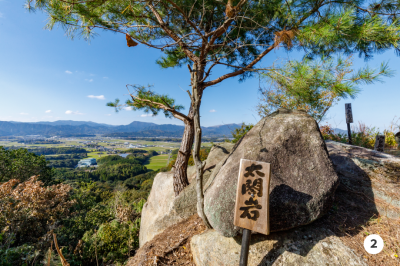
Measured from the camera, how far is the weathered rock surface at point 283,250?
191cm

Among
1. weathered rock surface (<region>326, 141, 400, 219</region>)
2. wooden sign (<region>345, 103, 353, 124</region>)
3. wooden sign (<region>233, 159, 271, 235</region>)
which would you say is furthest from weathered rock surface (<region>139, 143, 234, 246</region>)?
wooden sign (<region>345, 103, 353, 124</region>)

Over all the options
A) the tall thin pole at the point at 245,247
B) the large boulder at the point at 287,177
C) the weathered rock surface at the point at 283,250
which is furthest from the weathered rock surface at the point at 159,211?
the tall thin pole at the point at 245,247

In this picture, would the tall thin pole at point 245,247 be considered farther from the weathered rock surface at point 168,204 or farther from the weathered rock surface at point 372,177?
the weathered rock surface at point 372,177

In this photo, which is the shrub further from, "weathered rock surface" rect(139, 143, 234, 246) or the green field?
the green field

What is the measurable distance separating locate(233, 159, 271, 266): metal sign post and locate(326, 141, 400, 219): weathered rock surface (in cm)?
205

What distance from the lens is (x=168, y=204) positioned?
391 cm

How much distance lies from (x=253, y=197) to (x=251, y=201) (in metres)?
0.05

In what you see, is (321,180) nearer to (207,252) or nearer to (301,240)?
(301,240)

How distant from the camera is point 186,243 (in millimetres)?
2615

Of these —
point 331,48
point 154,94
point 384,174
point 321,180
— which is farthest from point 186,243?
point 331,48

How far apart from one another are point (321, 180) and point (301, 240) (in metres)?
0.80

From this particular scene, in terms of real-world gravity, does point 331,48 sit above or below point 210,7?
below

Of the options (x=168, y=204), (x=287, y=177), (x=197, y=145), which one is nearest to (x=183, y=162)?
(x=168, y=204)

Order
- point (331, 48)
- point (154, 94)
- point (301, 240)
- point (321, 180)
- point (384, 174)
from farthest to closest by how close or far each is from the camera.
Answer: point (154, 94) < point (331, 48) < point (384, 174) < point (321, 180) < point (301, 240)
